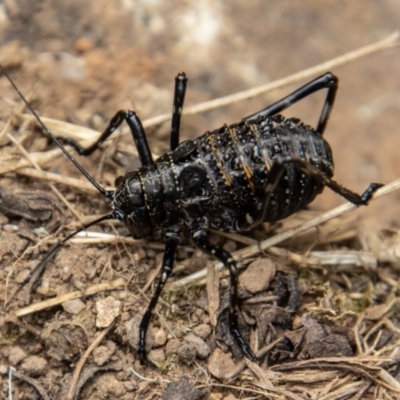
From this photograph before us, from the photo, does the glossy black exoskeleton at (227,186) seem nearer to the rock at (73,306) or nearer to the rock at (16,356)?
the rock at (73,306)

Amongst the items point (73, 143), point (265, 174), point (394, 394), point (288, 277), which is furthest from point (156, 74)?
point (394, 394)

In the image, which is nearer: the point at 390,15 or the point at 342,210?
the point at 342,210

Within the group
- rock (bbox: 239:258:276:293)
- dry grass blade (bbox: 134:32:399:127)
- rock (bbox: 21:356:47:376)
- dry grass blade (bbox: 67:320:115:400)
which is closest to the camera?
dry grass blade (bbox: 67:320:115:400)

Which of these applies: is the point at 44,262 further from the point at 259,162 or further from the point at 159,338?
the point at 259,162

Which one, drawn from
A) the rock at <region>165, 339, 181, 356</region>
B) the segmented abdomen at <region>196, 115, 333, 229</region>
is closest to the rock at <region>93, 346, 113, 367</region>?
the rock at <region>165, 339, 181, 356</region>

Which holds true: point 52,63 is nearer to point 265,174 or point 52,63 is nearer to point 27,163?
point 27,163

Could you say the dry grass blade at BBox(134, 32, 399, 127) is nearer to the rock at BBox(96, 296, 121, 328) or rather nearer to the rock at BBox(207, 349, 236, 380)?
the rock at BBox(96, 296, 121, 328)

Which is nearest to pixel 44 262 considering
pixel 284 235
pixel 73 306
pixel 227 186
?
pixel 73 306
